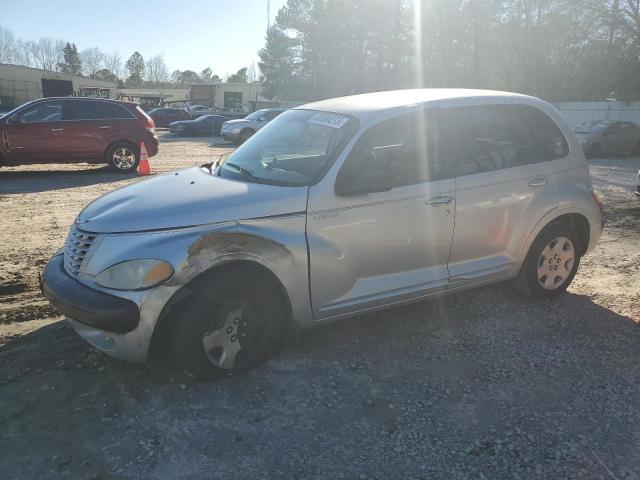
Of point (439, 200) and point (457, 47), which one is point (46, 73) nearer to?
point (457, 47)

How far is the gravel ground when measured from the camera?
2744 millimetres

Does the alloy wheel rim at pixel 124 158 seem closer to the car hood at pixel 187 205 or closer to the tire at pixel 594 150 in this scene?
the car hood at pixel 187 205

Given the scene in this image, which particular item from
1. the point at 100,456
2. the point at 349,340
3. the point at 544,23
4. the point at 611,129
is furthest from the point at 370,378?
the point at 544,23

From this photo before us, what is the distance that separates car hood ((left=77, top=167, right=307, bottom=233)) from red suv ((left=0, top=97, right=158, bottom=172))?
913 centimetres

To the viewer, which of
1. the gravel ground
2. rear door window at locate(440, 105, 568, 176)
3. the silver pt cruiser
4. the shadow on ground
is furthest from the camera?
the shadow on ground

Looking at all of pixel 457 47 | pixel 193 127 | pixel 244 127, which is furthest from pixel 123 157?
pixel 457 47

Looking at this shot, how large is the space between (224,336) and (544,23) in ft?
142

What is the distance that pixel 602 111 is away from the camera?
30.5 m

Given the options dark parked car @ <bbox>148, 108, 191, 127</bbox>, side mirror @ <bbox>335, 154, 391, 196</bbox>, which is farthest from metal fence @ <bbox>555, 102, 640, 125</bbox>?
side mirror @ <bbox>335, 154, 391, 196</bbox>

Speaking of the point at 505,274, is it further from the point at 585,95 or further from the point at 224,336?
the point at 585,95

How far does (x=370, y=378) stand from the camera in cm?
354

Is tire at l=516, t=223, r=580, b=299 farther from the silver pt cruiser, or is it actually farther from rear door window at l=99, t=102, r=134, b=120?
rear door window at l=99, t=102, r=134, b=120

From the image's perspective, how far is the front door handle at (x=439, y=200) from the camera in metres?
3.95

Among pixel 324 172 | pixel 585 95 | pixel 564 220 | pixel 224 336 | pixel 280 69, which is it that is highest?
pixel 280 69
